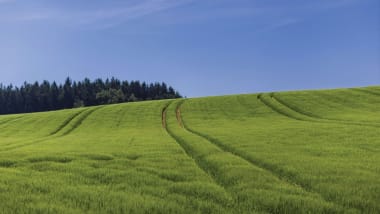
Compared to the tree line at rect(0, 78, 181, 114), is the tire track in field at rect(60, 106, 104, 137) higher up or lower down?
lower down

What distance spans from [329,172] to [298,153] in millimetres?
5259

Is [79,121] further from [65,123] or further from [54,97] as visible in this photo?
[54,97]

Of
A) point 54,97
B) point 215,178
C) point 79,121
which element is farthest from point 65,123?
point 54,97

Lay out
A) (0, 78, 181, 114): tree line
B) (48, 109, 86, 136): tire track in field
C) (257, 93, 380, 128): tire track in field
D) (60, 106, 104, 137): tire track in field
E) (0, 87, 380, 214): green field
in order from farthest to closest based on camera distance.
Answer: (0, 78, 181, 114): tree line → (48, 109, 86, 136): tire track in field → (60, 106, 104, 137): tire track in field → (257, 93, 380, 128): tire track in field → (0, 87, 380, 214): green field

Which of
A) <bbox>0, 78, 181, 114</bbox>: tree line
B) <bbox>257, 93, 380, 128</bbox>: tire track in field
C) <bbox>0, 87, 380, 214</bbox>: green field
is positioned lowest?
<bbox>0, 87, 380, 214</bbox>: green field

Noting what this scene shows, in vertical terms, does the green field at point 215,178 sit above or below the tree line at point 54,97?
below

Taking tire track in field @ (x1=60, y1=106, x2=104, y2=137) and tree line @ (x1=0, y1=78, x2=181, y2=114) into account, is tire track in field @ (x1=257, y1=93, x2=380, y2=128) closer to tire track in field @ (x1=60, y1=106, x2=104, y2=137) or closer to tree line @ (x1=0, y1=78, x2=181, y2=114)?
tire track in field @ (x1=60, y1=106, x2=104, y2=137)

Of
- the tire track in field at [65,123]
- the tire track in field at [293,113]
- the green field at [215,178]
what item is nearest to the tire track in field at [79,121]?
the tire track in field at [65,123]

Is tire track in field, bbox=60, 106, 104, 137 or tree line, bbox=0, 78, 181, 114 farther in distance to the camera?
tree line, bbox=0, 78, 181, 114

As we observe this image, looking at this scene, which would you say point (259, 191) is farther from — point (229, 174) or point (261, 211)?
point (229, 174)

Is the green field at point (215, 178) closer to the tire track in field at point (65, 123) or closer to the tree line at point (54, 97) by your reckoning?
the tire track in field at point (65, 123)

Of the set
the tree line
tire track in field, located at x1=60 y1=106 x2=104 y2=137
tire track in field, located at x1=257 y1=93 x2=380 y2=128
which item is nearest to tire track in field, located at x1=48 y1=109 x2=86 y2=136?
tire track in field, located at x1=60 y1=106 x2=104 y2=137

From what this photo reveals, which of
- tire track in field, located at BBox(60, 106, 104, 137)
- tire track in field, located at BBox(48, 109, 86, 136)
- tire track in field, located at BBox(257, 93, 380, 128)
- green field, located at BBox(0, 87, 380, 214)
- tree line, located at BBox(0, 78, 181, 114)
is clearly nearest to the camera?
green field, located at BBox(0, 87, 380, 214)

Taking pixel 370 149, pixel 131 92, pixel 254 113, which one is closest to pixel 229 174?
pixel 370 149
